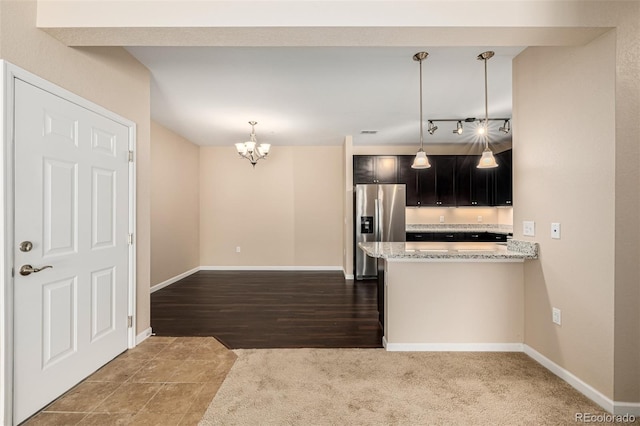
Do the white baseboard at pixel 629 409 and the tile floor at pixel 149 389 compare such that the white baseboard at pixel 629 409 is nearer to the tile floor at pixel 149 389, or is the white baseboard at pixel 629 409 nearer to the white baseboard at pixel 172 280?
the tile floor at pixel 149 389

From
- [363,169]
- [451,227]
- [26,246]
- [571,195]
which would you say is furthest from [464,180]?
[26,246]

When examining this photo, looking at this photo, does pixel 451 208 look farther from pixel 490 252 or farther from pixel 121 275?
pixel 121 275

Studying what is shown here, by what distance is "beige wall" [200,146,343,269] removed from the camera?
655cm

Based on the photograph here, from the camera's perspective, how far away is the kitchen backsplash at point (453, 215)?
6.41m

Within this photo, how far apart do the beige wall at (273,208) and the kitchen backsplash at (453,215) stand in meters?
1.59

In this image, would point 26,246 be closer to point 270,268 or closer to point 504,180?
point 270,268

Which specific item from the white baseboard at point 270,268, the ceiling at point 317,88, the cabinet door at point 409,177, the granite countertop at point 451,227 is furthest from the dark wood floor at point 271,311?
the ceiling at point 317,88

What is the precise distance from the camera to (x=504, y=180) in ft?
18.8

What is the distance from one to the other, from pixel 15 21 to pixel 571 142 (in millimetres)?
3658

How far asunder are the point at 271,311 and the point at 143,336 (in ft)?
4.72

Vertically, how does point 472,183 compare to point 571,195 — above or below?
above

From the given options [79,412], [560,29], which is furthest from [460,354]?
[79,412]

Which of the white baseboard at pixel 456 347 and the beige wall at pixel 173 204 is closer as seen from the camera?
the white baseboard at pixel 456 347

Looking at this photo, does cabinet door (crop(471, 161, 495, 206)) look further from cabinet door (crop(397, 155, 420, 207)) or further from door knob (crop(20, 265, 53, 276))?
door knob (crop(20, 265, 53, 276))
